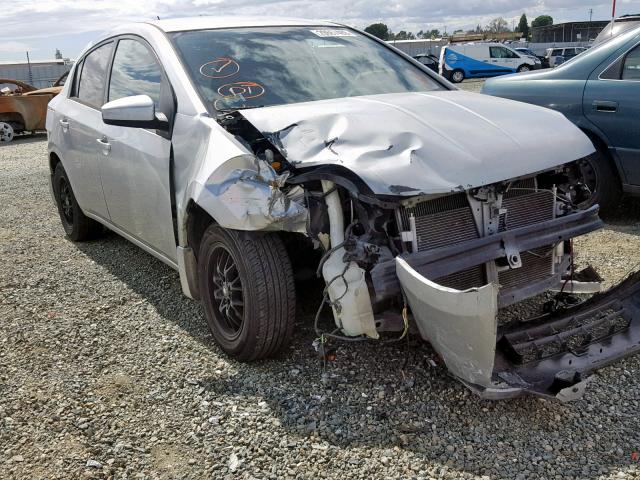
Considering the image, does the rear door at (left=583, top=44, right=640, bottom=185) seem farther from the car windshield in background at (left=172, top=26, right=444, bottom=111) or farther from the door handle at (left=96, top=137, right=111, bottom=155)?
the door handle at (left=96, top=137, right=111, bottom=155)

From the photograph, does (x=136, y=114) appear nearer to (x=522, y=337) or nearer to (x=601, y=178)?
(x=522, y=337)

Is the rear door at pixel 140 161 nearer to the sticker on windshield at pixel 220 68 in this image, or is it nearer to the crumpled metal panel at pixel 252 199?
the sticker on windshield at pixel 220 68

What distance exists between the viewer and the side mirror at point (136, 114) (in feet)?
11.7

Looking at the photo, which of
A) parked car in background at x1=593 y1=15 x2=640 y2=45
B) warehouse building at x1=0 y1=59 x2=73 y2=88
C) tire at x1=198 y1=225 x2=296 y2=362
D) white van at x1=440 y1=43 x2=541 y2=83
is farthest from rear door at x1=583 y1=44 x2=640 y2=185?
white van at x1=440 y1=43 x2=541 y2=83

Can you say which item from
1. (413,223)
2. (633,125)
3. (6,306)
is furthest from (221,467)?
(633,125)

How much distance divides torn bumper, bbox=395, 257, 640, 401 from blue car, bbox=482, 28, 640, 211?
2.07m

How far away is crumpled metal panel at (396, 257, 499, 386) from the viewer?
2.44 m

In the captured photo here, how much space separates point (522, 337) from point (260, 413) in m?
1.32

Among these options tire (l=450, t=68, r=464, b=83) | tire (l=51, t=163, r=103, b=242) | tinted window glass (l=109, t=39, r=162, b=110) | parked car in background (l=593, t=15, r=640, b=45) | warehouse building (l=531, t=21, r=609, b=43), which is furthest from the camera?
warehouse building (l=531, t=21, r=609, b=43)

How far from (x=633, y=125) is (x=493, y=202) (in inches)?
111

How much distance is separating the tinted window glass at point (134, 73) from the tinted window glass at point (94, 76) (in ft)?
0.61

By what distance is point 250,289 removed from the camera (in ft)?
10.4

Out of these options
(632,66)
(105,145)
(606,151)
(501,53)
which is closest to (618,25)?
(632,66)

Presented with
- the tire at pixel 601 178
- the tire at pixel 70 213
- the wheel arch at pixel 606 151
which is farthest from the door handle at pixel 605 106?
the tire at pixel 70 213
